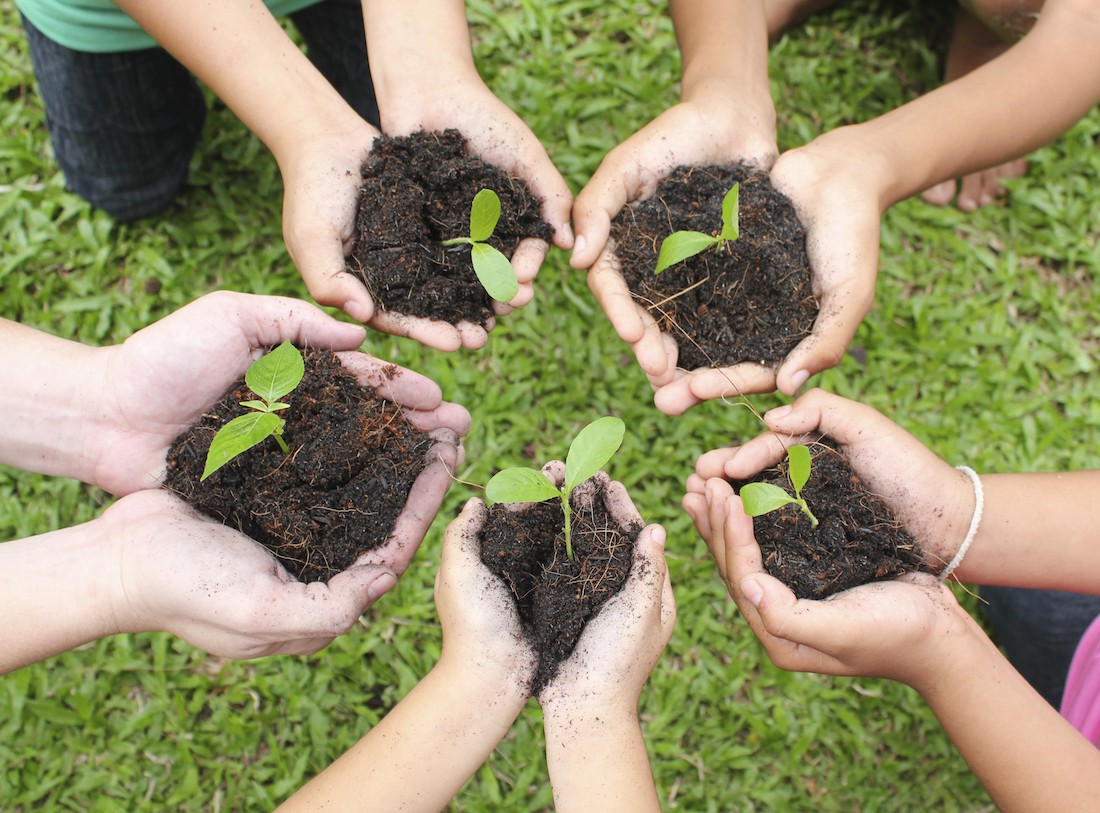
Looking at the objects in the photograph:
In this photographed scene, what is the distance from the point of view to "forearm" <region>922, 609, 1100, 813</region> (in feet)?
5.22

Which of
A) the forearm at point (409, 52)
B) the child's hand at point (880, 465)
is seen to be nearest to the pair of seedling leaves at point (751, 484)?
the child's hand at point (880, 465)

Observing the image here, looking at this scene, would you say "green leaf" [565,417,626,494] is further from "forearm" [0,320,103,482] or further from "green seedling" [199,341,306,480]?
"forearm" [0,320,103,482]

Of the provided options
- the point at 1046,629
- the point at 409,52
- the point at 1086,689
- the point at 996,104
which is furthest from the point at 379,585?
the point at 996,104

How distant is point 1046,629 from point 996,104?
142 centimetres

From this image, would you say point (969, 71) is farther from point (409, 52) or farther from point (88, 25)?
point (88, 25)

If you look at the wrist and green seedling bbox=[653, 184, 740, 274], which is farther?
green seedling bbox=[653, 184, 740, 274]

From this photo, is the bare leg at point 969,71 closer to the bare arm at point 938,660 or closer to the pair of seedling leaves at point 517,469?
the bare arm at point 938,660

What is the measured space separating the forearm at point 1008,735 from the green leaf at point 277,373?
55.0 inches

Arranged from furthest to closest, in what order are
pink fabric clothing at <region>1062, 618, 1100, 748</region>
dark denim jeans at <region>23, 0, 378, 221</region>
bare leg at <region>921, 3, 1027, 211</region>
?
bare leg at <region>921, 3, 1027, 211</region> → dark denim jeans at <region>23, 0, 378, 221</region> → pink fabric clothing at <region>1062, 618, 1100, 748</region>

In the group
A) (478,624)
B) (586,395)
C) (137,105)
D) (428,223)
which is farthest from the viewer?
(586,395)

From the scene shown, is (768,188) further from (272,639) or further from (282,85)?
(272,639)

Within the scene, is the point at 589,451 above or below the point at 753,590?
above

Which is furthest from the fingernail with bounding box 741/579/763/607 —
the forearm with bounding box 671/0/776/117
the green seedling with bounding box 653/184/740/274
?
the forearm with bounding box 671/0/776/117

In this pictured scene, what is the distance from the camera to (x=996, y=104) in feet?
7.31
